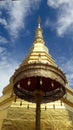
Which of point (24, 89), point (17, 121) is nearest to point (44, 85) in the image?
point (24, 89)

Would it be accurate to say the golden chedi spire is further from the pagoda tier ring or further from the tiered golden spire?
the pagoda tier ring

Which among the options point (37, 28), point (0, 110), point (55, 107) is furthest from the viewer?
point (37, 28)

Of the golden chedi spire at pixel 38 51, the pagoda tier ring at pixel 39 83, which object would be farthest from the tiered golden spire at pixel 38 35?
the pagoda tier ring at pixel 39 83

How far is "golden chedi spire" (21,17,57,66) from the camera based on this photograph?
1401 cm

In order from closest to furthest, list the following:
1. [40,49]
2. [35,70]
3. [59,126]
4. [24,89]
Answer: [35,70]
[24,89]
[59,126]
[40,49]

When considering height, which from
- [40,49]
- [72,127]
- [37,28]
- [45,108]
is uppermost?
[37,28]

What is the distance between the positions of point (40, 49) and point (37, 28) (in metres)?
2.80

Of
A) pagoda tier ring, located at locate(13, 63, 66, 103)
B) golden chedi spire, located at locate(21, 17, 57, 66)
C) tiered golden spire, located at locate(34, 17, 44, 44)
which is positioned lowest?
pagoda tier ring, located at locate(13, 63, 66, 103)

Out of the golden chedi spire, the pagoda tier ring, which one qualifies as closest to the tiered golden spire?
the golden chedi spire

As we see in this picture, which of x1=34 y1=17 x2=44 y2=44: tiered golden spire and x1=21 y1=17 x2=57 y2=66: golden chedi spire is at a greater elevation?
x1=34 y1=17 x2=44 y2=44: tiered golden spire

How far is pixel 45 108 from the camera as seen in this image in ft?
38.1

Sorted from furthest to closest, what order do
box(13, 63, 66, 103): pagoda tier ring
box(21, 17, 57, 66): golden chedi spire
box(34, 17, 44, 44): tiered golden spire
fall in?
box(34, 17, 44, 44): tiered golden spire → box(21, 17, 57, 66): golden chedi spire → box(13, 63, 66, 103): pagoda tier ring

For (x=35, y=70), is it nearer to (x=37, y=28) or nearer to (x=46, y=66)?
(x=46, y=66)

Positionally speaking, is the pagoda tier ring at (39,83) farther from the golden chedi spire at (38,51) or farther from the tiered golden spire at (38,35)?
the tiered golden spire at (38,35)
